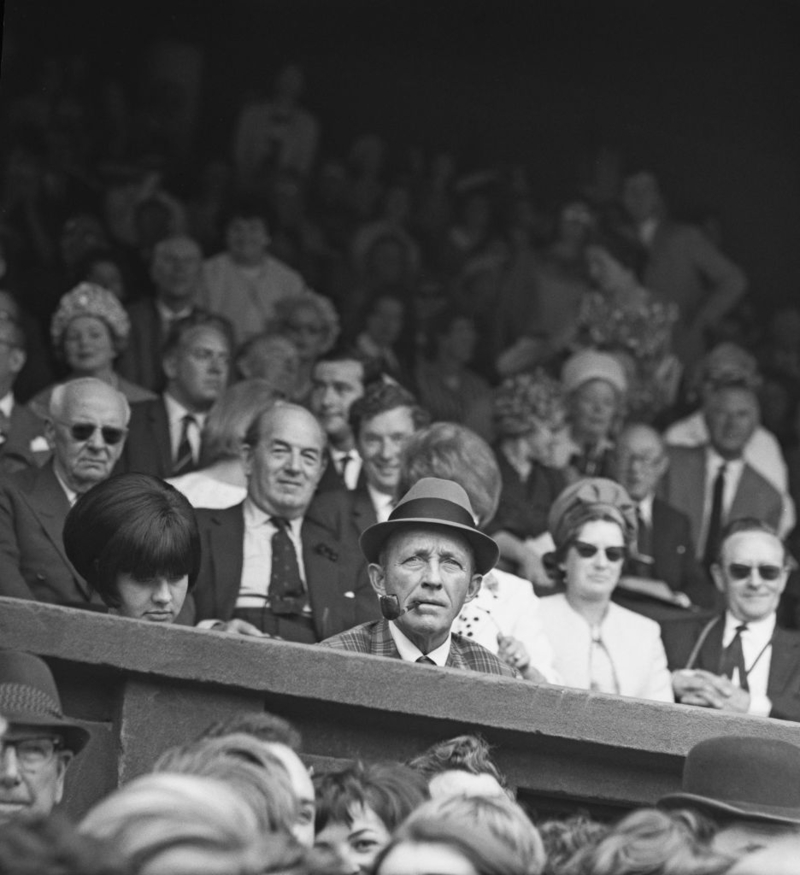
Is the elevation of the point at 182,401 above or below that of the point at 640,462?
below

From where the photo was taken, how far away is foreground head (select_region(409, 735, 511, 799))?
557 cm

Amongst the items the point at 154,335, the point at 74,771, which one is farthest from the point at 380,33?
the point at 74,771

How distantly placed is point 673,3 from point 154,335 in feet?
14.1

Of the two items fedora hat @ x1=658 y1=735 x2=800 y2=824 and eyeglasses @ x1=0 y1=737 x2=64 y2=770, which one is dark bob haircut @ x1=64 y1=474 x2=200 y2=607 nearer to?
eyeglasses @ x1=0 y1=737 x2=64 y2=770

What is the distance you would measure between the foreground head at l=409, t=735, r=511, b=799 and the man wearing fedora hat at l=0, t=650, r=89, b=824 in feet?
3.09

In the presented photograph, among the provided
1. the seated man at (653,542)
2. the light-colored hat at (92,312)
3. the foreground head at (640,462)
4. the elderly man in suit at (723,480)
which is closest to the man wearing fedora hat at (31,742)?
the seated man at (653,542)

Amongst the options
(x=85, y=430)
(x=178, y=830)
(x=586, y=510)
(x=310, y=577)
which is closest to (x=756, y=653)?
(x=586, y=510)

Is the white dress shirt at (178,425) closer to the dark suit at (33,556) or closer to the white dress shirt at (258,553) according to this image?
the white dress shirt at (258,553)

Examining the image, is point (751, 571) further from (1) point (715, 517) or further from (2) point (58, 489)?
(1) point (715, 517)

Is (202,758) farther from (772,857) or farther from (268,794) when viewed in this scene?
(772,857)

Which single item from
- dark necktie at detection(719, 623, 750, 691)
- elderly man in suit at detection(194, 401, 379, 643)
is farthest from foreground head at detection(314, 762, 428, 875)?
dark necktie at detection(719, 623, 750, 691)

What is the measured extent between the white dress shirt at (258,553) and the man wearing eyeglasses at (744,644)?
4.99 feet

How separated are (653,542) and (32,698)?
17.5 ft

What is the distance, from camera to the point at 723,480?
1171cm
